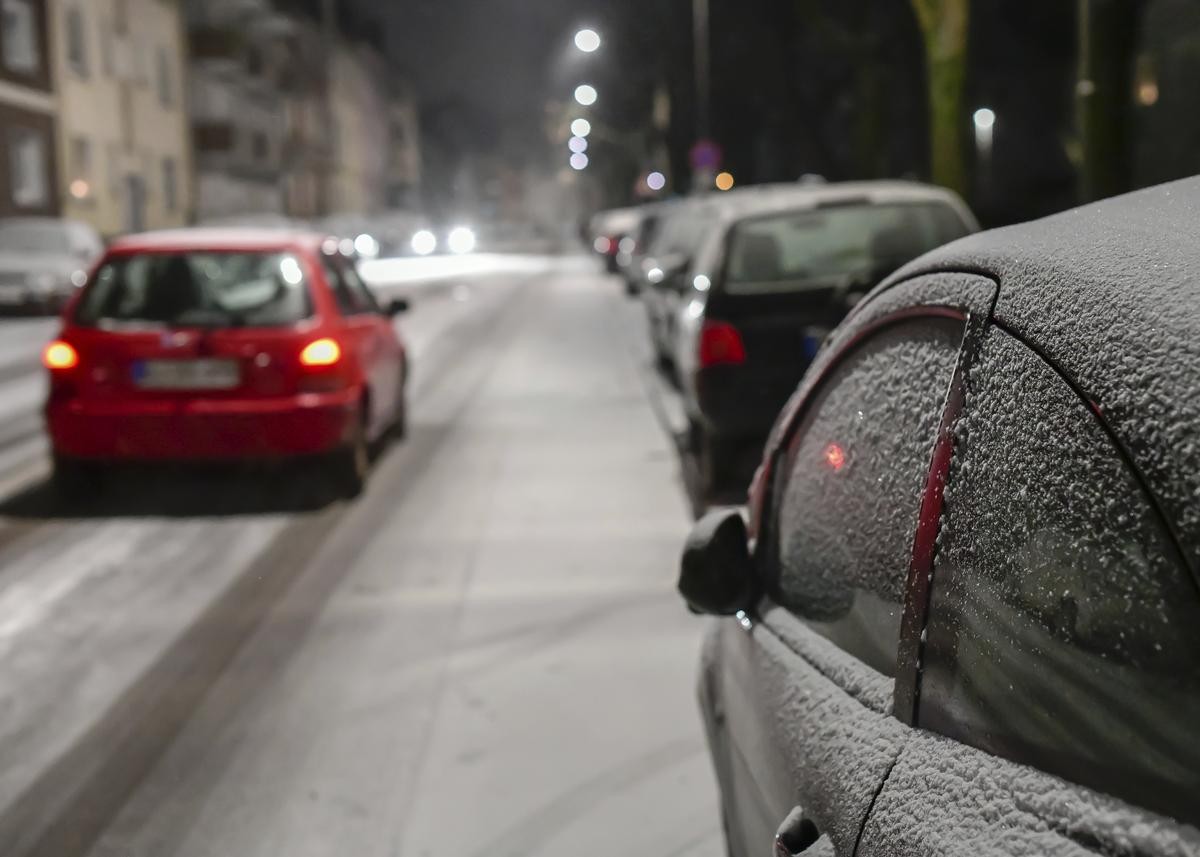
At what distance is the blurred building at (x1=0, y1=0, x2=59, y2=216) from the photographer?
35875 millimetres

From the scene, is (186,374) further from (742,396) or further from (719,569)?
(719,569)

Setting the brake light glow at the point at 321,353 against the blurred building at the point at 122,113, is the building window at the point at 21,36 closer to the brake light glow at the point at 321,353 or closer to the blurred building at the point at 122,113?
the blurred building at the point at 122,113

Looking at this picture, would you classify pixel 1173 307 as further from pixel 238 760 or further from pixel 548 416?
pixel 548 416

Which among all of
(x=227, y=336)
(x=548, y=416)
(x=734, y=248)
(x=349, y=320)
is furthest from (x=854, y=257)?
(x=548, y=416)

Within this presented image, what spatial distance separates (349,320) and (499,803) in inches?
214

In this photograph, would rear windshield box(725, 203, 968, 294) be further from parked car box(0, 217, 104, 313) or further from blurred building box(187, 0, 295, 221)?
blurred building box(187, 0, 295, 221)

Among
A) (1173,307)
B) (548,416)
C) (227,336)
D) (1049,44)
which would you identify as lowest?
(548,416)

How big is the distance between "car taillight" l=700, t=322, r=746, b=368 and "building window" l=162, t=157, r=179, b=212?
137 ft

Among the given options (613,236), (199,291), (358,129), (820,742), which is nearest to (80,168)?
(613,236)

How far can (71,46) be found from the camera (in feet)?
134

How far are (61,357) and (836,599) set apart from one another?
7065 mm

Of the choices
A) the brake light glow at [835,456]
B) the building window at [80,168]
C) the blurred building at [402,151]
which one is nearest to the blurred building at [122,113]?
the building window at [80,168]

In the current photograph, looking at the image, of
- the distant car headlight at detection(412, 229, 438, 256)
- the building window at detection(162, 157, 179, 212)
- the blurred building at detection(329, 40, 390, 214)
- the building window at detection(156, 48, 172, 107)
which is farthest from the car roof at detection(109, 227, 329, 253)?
the blurred building at detection(329, 40, 390, 214)

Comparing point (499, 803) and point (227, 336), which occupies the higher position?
point (227, 336)
